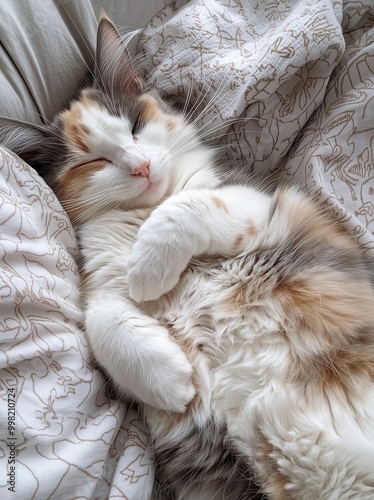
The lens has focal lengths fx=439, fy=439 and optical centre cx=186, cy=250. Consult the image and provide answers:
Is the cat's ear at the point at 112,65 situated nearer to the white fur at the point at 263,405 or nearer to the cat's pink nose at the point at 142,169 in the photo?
the cat's pink nose at the point at 142,169

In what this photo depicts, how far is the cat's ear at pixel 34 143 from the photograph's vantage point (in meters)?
1.16

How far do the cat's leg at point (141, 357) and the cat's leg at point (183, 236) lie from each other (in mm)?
70

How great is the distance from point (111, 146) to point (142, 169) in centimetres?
12

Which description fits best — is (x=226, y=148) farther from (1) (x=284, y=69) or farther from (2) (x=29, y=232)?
(2) (x=29, y=232)

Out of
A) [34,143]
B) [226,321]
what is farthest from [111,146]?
[226,321]

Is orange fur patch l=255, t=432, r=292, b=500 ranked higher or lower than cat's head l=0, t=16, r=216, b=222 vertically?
lower

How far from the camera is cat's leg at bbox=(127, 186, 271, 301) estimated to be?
101 cm

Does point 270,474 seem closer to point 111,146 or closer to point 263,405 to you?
point 263,405

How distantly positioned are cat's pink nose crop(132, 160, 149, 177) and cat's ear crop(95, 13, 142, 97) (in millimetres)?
309

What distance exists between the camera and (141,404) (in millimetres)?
1053

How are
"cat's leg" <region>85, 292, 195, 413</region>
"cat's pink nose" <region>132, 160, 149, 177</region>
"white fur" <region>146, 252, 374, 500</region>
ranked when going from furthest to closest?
"cat's pink nose" <region>132, 160, 149, 177</region> < "cat's leg" <region>85, 292, 195, 413</region> < "white fur" <region>146, 252, 374, 500</region>

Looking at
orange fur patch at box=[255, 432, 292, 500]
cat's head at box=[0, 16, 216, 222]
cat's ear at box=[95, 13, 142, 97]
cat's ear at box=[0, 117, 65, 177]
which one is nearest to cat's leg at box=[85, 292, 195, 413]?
orange fur patch at box=[255, 432, 292, 500]

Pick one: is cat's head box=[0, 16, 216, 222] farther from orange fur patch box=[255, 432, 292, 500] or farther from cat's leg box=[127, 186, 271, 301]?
orange fur patch box=[255, 432, 292, 500]

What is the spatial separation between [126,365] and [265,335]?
316mm
